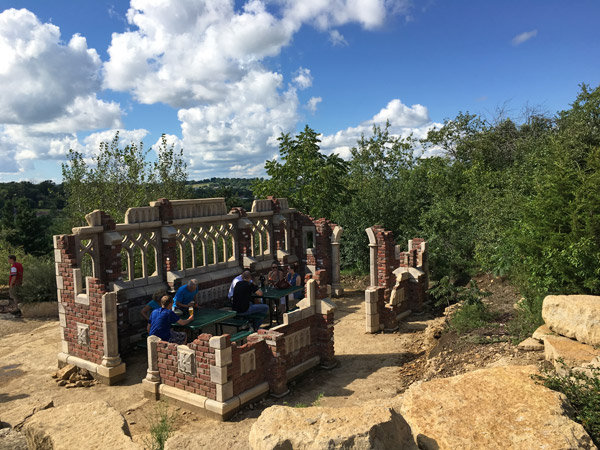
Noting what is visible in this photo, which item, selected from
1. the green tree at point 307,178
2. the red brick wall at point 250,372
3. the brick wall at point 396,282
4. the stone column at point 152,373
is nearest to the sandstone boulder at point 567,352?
the red brick wall at point 250,372

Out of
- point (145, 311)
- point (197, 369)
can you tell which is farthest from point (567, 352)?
point (145, 311)

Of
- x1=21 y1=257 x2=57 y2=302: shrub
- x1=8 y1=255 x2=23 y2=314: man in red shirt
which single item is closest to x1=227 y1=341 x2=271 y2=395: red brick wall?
x1=21 y1=257 x2=57 y2=302: shrub

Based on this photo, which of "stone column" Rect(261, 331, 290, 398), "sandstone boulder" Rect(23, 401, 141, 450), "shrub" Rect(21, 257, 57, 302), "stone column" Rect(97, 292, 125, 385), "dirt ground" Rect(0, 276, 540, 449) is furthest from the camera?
"shrub" Rect(21, 257, 57, 302)

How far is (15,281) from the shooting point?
15047 mm

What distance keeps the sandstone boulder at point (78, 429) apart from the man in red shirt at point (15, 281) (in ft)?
38.9

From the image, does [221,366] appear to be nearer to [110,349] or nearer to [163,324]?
[163,324]

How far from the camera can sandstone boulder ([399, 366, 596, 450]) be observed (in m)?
4.13

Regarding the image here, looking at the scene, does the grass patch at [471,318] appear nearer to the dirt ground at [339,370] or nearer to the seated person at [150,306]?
the dirt ground at [339,370]

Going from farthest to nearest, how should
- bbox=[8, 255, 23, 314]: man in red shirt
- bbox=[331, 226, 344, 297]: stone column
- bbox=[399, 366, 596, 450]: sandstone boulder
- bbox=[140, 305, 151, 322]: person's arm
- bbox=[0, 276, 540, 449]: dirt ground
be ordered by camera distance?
1. bbox=[331, 226, 344, 297]: stone column
2. bbox=[8, 255, 23, 314]: man in red shirt
3. bbox=[140, 305, 151, 322]: person's arm
4. bbox=[0, 276, 540, 449]: dirt ground
5. bbox=[399, 366, 596, 450]: sandstone boulder

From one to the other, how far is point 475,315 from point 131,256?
8366 mm

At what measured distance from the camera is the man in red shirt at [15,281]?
14867mm

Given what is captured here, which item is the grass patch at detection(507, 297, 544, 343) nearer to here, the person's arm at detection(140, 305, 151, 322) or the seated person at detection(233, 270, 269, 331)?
the seated person at detection(233, 270, 269, 331)

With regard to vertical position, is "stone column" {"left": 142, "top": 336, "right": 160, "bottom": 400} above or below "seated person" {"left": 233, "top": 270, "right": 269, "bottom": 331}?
below

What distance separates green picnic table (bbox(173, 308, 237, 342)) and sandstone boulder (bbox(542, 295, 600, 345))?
6445 millimetres
